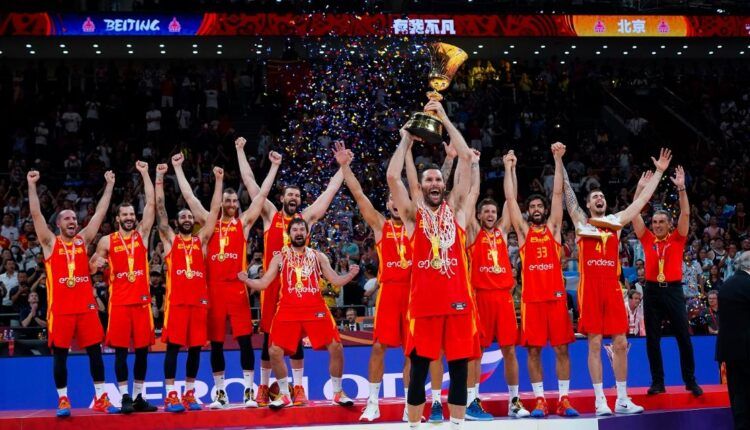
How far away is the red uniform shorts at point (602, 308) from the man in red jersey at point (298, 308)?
2.49 metres

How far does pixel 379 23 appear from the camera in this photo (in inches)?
922

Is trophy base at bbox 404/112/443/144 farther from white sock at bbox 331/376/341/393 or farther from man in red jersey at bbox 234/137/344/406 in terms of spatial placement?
white sock at bbox 331/376/341/393

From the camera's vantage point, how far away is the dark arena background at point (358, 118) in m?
14.8

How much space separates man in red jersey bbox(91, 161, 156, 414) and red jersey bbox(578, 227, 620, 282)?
16.0ft

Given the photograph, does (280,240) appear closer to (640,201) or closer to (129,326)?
(129,326)

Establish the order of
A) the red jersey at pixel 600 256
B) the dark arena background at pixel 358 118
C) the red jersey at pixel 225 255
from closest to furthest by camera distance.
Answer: the red jersey at pixel 600 256
the red jersey at pixel 225 255
the dark arena background at pixel 358 118

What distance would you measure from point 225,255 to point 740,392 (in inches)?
221

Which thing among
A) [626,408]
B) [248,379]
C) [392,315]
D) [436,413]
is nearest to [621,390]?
[626,408]

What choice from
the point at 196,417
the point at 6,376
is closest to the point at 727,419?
the point at 196,417

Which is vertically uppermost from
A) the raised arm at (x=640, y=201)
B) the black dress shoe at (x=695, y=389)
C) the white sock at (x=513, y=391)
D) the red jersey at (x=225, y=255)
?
the raised arm at (x=640, y=201)

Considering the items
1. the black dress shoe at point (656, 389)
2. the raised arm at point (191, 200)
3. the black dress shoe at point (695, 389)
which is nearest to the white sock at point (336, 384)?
the raised arm at point (191, 200)

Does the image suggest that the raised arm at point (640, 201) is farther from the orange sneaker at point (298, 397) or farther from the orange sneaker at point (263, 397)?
the orange sneaker at point (263, 397)

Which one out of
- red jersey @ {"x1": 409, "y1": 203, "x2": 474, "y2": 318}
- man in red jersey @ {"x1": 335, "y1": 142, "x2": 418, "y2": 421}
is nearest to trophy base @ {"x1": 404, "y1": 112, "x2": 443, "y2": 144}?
red jersey @ {"x1": 409, "y1": 203, "x2": 474, "y2": 318}

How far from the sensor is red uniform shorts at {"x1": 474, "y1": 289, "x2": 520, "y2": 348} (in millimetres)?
10438
